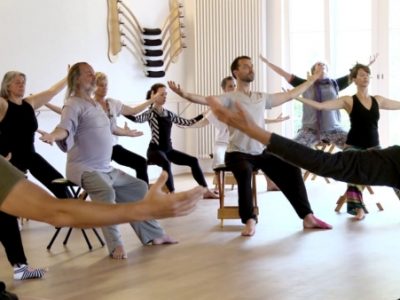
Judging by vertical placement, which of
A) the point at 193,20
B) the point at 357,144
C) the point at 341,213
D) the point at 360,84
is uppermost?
the point at 193,20

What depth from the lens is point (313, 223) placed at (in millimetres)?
5691

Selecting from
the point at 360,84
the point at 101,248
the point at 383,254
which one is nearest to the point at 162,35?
the point at 360,84

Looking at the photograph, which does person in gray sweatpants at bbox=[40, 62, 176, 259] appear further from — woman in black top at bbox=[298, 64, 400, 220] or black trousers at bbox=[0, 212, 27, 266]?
woman in black top at bbox=[298, 64, 400, 220]

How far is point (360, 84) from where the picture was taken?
240 inches

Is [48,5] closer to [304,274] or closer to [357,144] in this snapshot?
[357,144]

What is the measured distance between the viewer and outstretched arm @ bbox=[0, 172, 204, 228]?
160 centimetres

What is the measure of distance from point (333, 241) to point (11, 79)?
260 cm

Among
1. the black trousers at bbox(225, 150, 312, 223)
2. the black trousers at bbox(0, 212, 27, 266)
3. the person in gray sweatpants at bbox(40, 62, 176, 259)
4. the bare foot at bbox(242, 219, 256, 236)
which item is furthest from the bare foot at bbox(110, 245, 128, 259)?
the black trousers at bbox(225, 150, 312, 223)

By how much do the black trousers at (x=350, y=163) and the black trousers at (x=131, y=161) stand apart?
15.1 feet

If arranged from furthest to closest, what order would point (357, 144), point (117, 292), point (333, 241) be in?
point (357, 144)
point (333, 241)
point (117, 292)

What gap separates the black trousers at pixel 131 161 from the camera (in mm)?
6840

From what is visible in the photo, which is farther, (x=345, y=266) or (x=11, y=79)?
(x=11, y=79)

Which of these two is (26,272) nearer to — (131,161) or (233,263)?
(233,263)

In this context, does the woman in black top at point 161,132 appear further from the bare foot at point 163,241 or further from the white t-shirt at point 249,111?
the bare foot at point 163,241
